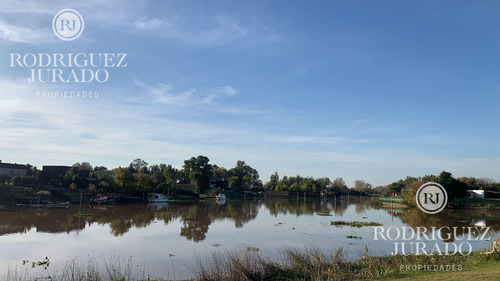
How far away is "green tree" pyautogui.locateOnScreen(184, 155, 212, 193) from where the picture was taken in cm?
8175

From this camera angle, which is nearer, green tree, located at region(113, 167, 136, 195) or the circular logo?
the circular logo

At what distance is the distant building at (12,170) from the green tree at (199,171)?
3277 cm

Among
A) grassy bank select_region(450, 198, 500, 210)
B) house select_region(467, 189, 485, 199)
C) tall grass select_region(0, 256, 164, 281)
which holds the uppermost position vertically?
house select_region(467, 189, 485, 199)

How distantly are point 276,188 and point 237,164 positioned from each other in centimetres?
2045

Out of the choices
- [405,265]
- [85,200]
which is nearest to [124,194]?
[85,200]

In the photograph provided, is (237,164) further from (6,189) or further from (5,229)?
(5,229)

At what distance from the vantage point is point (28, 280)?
12469mm

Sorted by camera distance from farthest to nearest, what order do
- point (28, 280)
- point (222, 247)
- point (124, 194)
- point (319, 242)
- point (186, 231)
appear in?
point (124, 194), point (186, 231), point (319, 242), point (222, 247), point (28, 280)

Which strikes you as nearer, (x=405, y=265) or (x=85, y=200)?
(x=405, y=265)

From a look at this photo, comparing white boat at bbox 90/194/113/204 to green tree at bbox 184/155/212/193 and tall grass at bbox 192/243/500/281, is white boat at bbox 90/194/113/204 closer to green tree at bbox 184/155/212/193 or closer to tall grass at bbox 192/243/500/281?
green tree at bbox 184/155/212/193

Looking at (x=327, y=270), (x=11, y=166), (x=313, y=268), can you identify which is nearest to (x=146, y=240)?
(x=313, y=268)

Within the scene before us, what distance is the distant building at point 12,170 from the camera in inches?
2436

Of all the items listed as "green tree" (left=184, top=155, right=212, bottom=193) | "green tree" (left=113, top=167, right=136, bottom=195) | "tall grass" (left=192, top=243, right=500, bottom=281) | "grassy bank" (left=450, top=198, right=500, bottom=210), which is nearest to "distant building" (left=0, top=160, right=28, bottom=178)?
"green tree" (left=113, top=167, right=136, bottom=195)

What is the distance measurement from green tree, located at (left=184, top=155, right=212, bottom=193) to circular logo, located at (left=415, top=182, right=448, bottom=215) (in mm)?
46361
